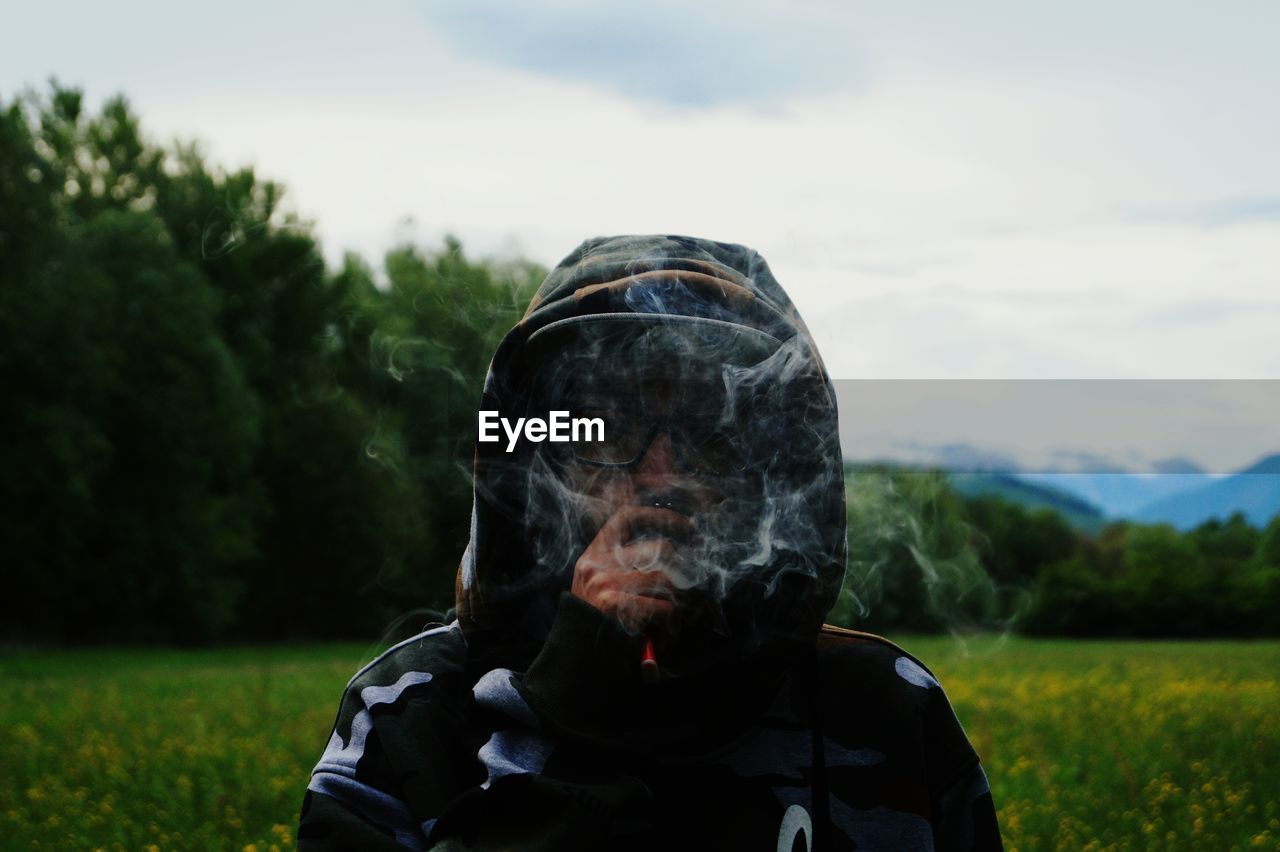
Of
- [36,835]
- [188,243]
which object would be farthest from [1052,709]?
[188,243]

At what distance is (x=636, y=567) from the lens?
1.83m

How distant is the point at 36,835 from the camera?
5.14 m

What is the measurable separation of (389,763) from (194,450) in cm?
3387

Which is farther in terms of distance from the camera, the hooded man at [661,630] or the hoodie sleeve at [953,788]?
the hoodie sleeve at [953,788]

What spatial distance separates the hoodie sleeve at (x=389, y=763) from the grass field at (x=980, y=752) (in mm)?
1723

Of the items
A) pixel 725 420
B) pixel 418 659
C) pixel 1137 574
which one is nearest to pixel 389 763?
pixel 418 659

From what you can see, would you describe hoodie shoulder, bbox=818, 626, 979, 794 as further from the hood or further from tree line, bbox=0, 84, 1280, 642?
tree line, bbox=0, 84, 1280, 642

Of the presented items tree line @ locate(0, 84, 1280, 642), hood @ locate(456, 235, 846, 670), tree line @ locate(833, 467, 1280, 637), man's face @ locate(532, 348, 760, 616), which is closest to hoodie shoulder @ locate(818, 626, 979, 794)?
hood @ locate(456, 235, 846, 670)

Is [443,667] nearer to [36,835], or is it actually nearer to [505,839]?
[505,839]

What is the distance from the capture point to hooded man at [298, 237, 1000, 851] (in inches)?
72.3
